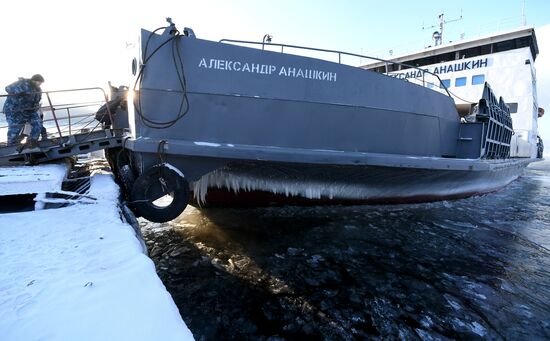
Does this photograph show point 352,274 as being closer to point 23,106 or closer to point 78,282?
point 78,282

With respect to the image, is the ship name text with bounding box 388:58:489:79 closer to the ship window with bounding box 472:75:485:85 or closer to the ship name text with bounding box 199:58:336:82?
the ship window with bounding box 472:75:485:85

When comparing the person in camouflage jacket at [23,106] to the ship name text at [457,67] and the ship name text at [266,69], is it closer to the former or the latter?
the ship name text at [266,69]

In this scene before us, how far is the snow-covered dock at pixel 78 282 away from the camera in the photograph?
1.51m

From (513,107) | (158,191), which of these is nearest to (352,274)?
(158,191)

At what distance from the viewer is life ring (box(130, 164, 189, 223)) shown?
145 inches

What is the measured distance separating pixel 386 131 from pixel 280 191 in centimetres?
200

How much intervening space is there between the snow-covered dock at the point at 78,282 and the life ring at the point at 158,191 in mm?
702

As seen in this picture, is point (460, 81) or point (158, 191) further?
point (460, 81)

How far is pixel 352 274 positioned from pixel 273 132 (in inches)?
82.1

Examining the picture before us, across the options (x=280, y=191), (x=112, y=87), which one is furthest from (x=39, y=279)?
(x=112, y=87)

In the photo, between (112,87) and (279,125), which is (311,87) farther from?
(112,87)

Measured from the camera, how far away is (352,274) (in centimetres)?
358

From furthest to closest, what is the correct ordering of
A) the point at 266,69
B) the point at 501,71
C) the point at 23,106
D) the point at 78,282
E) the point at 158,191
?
the point at 501,71 < the point at 23,106 < the point at 266,69 < the point at 158,191 < the point at 78,282

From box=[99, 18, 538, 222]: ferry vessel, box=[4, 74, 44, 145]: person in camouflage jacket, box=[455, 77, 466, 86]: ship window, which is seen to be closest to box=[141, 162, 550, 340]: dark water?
box=[99, 18, 538, 222]: ferry vessel
